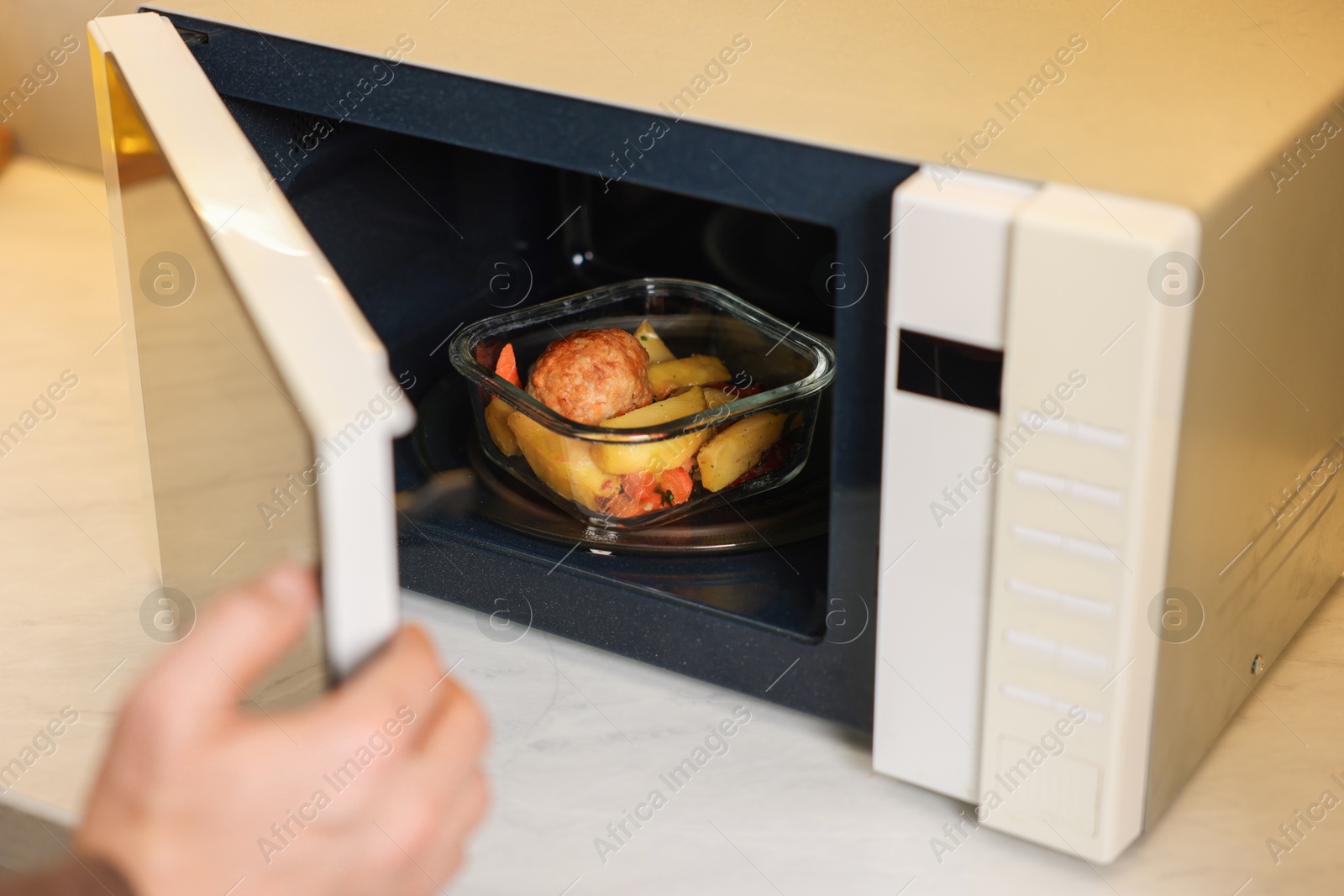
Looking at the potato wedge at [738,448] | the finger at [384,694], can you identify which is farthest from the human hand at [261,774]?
the potato wedge at [738,448]

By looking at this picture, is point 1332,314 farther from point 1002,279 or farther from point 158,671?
point 158,671

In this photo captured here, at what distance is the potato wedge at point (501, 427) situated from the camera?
27.8 inches

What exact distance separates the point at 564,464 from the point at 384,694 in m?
0.33

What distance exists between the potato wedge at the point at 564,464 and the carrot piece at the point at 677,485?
22 millimetres

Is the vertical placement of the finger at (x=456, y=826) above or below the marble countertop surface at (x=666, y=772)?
above

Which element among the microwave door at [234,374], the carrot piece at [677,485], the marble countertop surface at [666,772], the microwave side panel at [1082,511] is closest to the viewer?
the microwave door at [234,374]

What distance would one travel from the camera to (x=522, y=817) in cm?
59

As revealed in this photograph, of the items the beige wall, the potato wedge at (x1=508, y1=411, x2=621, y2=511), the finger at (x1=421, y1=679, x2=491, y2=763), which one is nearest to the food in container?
the potato wedge at (x1=508, y1=411, x2=621, y2=511)

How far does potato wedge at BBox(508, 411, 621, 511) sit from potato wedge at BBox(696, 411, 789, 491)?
4 cm

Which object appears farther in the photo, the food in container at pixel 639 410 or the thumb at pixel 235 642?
the food in container at pixel 639 410

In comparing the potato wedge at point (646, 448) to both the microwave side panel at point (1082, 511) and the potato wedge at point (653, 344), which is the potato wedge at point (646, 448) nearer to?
the potato wedge at point (653, 344)

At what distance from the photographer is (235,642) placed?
13.5 inches

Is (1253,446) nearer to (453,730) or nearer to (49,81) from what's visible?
(453,730)

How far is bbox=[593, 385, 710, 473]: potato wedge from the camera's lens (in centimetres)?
65
